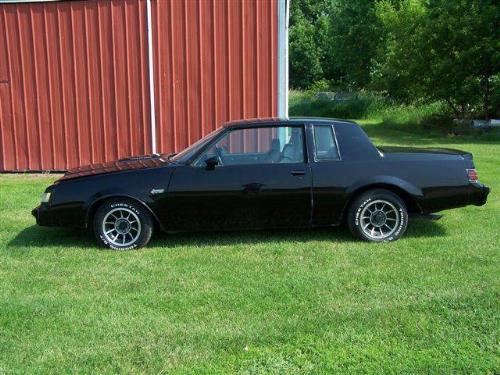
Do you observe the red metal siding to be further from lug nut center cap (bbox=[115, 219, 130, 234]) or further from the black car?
lug nut center cap (bbox=[115, 219, 130, 234])

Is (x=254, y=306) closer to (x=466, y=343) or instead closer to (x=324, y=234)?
(x=466, y=343)

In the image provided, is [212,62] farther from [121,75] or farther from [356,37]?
[356,37]

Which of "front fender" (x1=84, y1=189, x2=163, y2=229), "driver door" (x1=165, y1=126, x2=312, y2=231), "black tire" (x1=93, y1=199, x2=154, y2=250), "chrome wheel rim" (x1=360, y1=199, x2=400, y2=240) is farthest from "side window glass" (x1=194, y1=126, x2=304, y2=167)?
"chrome wheel rim" (x1=360, y1=199, x2=400, y2=240)

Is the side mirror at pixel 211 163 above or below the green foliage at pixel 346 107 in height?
above

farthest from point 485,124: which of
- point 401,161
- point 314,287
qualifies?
point 314,287

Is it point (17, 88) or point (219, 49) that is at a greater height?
point (219, 49)

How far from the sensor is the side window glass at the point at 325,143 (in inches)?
240

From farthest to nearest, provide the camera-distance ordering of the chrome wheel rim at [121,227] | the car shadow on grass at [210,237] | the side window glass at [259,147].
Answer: the car shadow on grass at [210,237]
the side window glass at [259,147]
the chrome wheel rim at [121,227]

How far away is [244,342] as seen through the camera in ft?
12.4

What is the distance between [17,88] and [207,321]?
28.1ft

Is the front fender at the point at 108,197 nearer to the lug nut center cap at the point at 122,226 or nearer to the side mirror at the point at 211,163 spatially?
the lug nut center cap at the point at 122,226

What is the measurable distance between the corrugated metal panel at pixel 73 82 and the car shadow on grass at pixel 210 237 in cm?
437

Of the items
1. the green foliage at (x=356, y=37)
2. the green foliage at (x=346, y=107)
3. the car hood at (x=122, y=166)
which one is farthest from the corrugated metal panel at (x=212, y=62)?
the green foliage at (x=356, y=37)

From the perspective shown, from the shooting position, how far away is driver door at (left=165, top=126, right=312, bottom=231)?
5895 millimetres
